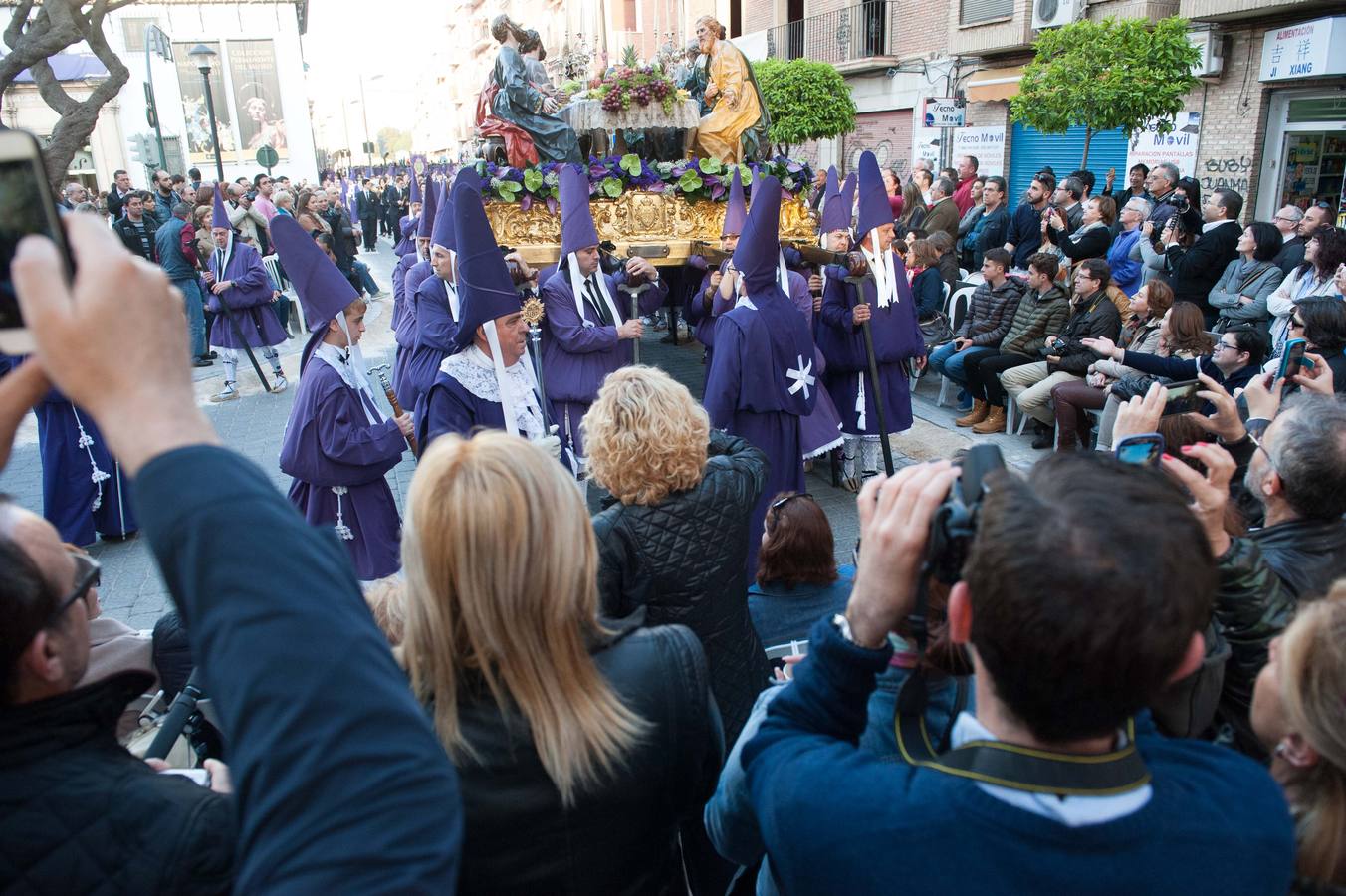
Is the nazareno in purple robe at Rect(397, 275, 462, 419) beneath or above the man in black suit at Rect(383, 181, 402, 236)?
beneath

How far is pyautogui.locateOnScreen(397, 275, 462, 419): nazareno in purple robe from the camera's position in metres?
5.38

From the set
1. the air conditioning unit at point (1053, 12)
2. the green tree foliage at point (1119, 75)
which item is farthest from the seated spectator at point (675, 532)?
the air conditioning unit at point (1053, 12)

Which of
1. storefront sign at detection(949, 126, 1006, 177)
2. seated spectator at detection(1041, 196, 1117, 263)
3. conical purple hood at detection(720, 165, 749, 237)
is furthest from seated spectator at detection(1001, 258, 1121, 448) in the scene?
storefront sign at detection(949, 126, 1006, 177)

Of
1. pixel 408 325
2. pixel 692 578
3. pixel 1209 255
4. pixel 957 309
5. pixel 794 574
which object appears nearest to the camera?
pixel 692 578

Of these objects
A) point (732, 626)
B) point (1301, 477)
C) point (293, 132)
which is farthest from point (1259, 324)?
point (293, 132)

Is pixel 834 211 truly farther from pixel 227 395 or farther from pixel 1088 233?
pixel 227 395

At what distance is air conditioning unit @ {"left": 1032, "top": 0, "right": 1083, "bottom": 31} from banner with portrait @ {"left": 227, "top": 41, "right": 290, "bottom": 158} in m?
36.0

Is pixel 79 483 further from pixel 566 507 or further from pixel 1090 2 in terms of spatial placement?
pixel 1090 2

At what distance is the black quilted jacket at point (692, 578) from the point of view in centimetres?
259

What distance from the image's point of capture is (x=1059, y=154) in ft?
58.6

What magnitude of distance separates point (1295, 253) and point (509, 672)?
7417 mm

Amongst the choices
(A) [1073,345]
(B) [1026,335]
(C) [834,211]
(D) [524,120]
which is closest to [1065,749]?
(C) [834,211]

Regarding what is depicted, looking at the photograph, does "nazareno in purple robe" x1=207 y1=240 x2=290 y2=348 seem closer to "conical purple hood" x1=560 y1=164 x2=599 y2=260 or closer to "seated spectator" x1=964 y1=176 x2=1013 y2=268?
"conical purple hood" x1=560 y1=164 x2=599 y2=260

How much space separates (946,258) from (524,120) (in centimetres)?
447
